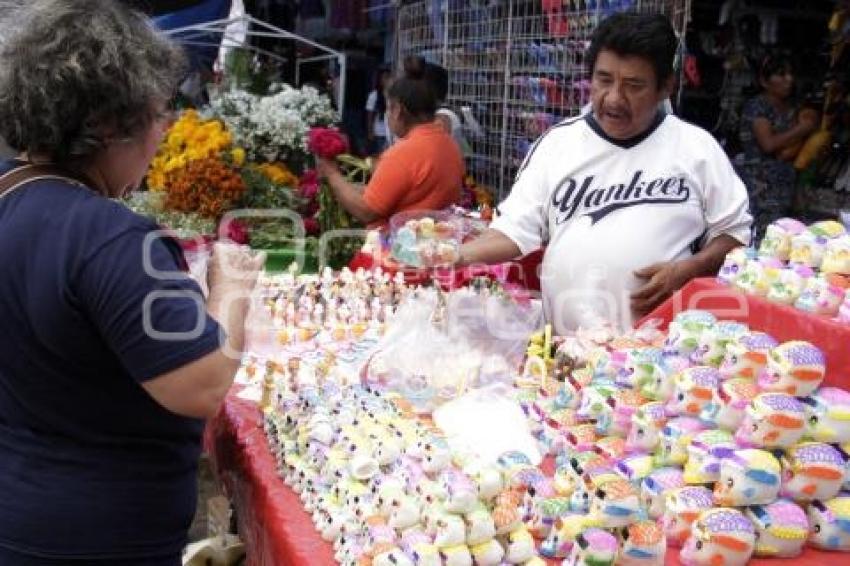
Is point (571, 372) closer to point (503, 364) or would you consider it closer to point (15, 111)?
point (503, 364)

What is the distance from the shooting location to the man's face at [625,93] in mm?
2234

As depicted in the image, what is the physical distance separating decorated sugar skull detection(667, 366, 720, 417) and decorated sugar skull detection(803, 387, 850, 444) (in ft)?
0.50

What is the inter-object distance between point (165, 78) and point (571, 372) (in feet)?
3.46

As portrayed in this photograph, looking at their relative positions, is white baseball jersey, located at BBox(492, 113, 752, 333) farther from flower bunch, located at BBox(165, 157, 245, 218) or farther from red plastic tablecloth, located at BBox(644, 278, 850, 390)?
flower bunch, located at BBox(165, 157, 245, 218)

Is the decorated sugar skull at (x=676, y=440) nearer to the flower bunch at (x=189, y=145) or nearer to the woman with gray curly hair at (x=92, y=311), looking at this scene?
the woman with gray curly hair at (x=92, y=311)

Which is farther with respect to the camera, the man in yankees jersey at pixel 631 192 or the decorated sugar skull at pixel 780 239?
the man in yankees jersey at pixel 631 192

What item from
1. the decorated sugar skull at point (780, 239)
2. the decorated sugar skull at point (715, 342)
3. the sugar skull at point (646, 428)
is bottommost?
the sugar skull at point (646, 428)

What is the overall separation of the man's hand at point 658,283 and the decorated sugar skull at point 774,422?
850mm

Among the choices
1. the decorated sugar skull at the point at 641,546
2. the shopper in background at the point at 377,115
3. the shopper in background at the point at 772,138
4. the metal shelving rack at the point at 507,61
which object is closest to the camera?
the decorated sugar skull at the point at 641,546

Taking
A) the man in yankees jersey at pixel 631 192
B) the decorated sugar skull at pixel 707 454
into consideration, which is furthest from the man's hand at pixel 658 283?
the decorated sugar skull at pixel 707 454

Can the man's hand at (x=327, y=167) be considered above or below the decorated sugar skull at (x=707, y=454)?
above

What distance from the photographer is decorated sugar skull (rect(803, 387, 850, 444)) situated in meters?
1.33

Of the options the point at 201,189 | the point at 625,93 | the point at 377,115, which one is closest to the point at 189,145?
the point at 201,189

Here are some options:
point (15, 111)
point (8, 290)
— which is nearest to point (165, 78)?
point (15, 111)
